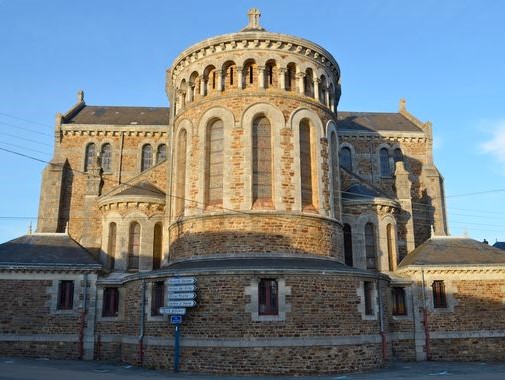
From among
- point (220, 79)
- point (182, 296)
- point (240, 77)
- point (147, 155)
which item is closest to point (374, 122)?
point (147, 155)

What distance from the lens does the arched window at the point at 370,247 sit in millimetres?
26391

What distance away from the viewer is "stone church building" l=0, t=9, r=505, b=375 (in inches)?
681

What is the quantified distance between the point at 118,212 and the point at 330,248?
470 inches

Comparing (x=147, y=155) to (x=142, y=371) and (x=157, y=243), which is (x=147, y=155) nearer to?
(x=157, y=243)

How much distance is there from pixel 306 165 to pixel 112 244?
11781 mm

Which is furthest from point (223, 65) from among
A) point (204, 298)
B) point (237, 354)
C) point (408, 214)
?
point (408, 214)

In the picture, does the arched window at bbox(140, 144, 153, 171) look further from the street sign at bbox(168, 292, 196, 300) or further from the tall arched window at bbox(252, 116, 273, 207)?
the street sign at bbox(168, 292, 196, 300)

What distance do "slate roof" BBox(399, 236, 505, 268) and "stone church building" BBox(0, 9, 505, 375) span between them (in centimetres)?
11

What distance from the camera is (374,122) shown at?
39.3 metres

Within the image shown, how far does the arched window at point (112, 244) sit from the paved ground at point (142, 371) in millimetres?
6045

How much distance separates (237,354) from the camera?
16.6 meters

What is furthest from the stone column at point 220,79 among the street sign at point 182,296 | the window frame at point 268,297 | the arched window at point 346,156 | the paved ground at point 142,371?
the arched window at point 346,156

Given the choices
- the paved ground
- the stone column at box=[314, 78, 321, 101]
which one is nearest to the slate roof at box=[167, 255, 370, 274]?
the paved ground

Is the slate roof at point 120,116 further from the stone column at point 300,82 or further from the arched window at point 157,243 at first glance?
the stone column at point 300,82
